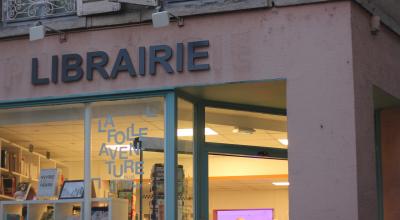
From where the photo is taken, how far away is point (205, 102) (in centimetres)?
1007

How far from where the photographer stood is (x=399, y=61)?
10.0 meters

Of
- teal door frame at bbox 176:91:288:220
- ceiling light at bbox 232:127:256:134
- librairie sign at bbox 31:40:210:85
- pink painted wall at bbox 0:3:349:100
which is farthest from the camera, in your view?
ceiling light at bbox 232:127:256:134

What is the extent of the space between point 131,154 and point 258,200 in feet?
29.1

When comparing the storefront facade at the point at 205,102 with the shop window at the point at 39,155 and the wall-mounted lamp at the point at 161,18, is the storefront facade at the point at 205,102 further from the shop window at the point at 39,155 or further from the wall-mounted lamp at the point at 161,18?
the wall-mounted lamp at the point at 161,18

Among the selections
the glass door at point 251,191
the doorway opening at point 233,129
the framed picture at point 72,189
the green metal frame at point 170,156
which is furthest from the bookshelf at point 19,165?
the glass door at point 251,191

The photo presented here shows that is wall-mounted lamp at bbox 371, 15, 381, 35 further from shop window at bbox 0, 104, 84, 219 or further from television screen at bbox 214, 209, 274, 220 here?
television screen at bbox 214, 209, 274, 220

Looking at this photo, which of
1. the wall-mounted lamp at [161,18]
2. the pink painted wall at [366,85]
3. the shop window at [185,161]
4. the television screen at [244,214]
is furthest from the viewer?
the television screen at [244,214]

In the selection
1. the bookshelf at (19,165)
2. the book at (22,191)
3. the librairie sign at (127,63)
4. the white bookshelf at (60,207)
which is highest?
the librairie sign at (127,63)

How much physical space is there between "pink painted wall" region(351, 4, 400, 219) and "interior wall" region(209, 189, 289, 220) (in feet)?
25.7

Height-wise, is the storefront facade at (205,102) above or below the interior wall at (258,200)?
above

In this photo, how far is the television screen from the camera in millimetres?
17312

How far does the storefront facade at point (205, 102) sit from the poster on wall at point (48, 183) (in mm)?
158

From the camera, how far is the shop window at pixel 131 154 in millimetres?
9328

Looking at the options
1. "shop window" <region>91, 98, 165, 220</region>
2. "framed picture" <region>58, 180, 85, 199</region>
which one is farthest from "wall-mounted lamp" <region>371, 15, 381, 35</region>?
"framed picture" <region>58, 180, 85, 199</region>
